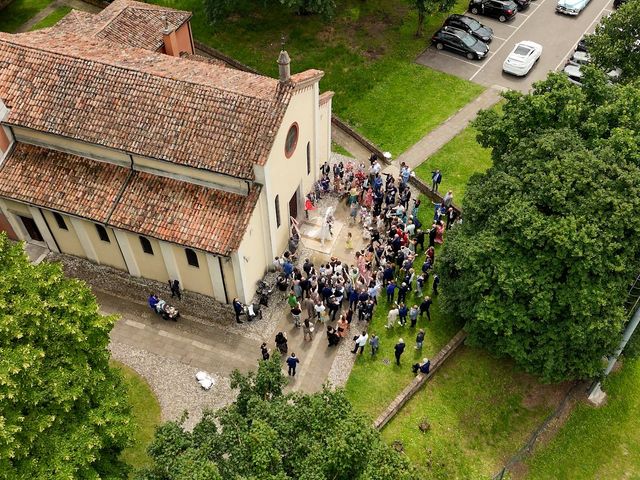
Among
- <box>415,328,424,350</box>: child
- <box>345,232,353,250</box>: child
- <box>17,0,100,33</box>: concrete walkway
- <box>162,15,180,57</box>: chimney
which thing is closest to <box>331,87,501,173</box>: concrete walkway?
<box>345,232,353,250</box>: child

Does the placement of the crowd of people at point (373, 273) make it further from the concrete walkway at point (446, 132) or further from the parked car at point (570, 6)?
the parked car at point (570, 6)

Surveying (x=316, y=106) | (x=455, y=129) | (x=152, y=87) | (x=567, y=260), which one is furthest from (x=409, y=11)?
(x=567, y=260)

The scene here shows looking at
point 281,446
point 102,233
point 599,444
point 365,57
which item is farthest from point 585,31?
point 281,446

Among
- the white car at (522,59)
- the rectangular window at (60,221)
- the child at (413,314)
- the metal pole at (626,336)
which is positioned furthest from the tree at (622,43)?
the rectangular window at (60,221)

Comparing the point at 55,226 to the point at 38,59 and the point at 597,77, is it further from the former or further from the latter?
the point at 597,77

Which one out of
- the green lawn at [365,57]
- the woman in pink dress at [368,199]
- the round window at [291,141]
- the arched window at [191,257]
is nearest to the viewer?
A: the arched window at [191,257]

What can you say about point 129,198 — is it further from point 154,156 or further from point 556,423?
point 556,423
